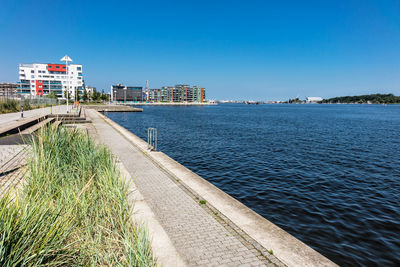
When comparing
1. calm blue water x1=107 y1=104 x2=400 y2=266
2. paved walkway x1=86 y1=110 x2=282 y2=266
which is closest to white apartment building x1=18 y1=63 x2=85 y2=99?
calm blue water x1=107 y1=104 x2=400 y2=266

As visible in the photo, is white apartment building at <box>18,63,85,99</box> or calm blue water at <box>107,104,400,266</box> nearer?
calm blue water at <box>107,104,400,266</box>

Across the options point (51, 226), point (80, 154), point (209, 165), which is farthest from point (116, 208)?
point (209, 165)

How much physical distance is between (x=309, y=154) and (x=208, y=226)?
51.8 ft

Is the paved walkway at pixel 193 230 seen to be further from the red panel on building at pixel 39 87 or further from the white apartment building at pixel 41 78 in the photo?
the red panel on building at pixel 39 87

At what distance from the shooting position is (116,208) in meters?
4.96

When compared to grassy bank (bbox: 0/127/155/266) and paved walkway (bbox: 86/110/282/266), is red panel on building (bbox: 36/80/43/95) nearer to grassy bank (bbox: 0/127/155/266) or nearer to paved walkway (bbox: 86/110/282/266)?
paved walkway (bbox: 86/110/282/266)

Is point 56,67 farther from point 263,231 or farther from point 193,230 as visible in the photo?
point 263,231

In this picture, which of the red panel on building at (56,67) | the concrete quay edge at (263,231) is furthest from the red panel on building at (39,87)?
the concrete quay edge at (263,231)

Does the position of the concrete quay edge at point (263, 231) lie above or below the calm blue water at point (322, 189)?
above

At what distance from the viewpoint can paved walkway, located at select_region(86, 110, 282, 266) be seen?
465cm

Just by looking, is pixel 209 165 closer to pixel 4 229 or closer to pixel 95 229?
pixel 95 229

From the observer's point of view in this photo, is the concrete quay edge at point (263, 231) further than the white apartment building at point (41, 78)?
No

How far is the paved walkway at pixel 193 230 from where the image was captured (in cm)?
465

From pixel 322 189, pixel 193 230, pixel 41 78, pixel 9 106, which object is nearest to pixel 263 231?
pixel 193 230
